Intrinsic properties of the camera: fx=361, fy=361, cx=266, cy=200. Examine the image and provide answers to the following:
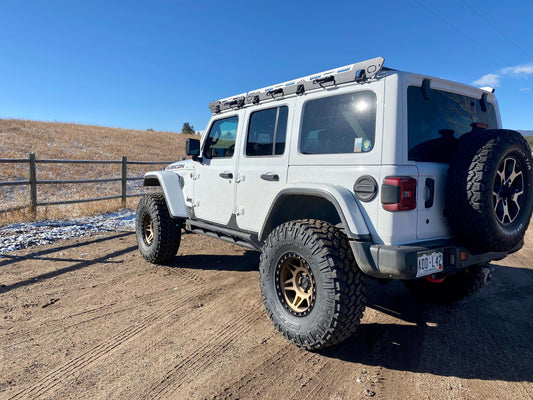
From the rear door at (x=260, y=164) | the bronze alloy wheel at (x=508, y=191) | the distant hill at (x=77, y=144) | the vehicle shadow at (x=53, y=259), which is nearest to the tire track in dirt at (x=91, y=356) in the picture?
the rear door at (x=260, y=164)

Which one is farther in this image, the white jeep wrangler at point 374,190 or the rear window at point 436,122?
the rear window at point 436,122

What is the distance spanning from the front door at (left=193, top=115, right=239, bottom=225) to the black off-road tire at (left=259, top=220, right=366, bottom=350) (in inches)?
45.3

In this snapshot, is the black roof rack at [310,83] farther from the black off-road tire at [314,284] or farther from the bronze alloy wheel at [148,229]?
the bronze alloy wheel at [148,229]

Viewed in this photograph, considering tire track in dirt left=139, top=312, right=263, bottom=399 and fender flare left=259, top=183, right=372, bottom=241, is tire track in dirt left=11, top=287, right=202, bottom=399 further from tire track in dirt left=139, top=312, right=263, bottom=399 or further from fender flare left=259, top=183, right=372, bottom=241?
fender flare left=259, top=183, right=372, bottom=241

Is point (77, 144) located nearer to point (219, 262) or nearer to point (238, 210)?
point (219, 262)

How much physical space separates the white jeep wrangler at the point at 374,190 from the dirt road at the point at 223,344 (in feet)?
1.06

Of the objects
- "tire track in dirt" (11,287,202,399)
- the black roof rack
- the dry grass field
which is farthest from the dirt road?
the dry grass field

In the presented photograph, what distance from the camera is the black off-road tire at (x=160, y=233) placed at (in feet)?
15.7

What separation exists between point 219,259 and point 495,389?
12.3ft

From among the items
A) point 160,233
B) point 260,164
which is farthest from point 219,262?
point 260,164

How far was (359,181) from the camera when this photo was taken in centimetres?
261

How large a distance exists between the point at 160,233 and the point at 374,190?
10.4 feet

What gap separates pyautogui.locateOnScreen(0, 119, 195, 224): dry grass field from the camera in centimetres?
985

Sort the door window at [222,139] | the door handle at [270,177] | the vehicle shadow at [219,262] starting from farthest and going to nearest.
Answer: the vehicle shadow at [219,262]
the door window at [222,139]
the door handle at [270,177]
